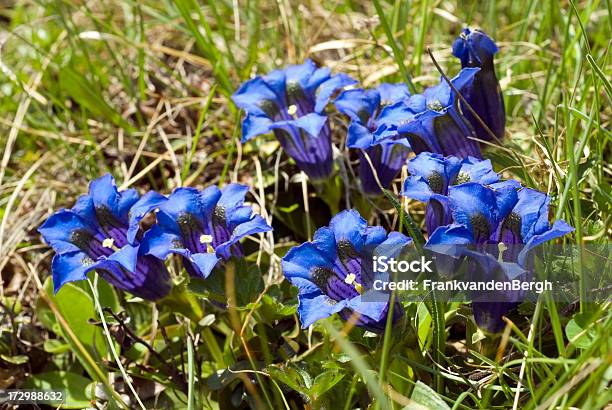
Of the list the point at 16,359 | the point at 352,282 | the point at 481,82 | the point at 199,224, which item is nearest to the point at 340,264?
the point at 352,282

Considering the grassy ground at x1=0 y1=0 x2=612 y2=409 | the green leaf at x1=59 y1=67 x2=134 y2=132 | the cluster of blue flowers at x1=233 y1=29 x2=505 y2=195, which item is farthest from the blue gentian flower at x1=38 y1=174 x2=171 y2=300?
the green leaf at x1=59 y1=67 x2=134 y2=132

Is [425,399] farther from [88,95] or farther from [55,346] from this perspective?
[88,95]

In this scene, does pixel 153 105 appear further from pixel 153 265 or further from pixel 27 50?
pixel 153 265

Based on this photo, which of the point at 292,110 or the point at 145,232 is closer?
the point at 145,232

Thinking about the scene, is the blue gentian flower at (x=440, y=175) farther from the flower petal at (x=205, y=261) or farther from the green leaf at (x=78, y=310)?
the green leaf at (x=78, y=310)

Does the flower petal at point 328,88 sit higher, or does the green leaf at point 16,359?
the flower petal at point 328,88

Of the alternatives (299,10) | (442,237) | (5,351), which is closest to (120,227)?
(5,351)

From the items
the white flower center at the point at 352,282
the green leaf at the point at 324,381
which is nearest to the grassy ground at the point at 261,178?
the green leaf at the point at 324,381
